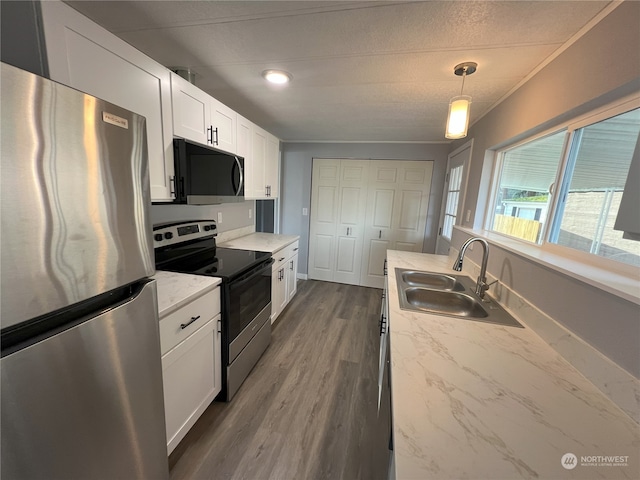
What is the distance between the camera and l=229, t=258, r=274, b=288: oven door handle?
5.44 ft

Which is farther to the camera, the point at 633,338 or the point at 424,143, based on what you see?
the point at 424,143

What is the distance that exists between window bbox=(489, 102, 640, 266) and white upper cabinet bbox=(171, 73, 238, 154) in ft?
7.13

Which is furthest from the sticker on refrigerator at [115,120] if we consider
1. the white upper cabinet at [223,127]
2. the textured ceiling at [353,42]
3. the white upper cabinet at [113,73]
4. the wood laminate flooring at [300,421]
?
the wood laminate flooring at [300,421]

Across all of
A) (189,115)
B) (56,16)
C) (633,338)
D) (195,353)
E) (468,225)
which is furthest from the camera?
(468,225)

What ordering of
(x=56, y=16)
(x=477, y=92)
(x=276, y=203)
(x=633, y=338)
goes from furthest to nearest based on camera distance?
(x=276, y=203) → (x=477, y=92) → (x=56, y=16) → (x=633, y=338)

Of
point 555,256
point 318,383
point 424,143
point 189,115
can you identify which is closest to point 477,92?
point 555,256

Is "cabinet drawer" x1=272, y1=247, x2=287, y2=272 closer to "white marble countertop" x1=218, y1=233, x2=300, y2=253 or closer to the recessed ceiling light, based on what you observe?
"white marble countertop" x1=218, y1=233, x2=300, y2=253

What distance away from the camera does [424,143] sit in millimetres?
3543

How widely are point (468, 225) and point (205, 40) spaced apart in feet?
8.17

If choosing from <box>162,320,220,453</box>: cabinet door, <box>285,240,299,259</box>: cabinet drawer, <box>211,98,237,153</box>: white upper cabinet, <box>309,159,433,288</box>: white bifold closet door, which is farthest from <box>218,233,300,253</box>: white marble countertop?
<box>309,159,433,288</box>: white bifold closet door

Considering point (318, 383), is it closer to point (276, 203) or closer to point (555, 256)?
point (555, 256)

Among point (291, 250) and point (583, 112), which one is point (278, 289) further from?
point (583, 112)

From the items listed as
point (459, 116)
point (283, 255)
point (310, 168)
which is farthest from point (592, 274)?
point (310, 168)
